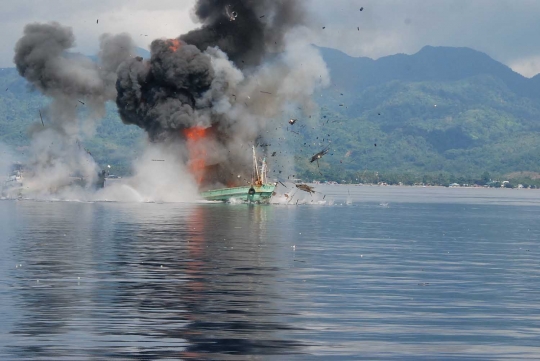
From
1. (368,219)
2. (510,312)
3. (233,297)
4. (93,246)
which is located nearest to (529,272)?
(510,312)

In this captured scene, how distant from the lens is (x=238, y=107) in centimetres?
17775

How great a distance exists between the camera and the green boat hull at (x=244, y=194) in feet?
561

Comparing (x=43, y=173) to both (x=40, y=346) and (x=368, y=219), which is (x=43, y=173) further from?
(x=40, y=346)

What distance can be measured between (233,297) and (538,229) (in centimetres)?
7337

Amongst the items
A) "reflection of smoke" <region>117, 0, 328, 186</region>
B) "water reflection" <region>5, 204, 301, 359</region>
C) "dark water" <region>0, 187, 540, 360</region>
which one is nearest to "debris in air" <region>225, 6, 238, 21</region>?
"reflection of smoke" <region>117, 0, 328, 186</region>

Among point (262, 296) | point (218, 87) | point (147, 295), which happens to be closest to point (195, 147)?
point (218, 87)

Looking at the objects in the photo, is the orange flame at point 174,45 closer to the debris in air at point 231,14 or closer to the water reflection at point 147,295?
the debris in air at point 231,14

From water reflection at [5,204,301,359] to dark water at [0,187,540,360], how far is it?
0.07 m

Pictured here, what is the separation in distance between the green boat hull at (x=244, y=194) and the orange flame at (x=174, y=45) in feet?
80.4

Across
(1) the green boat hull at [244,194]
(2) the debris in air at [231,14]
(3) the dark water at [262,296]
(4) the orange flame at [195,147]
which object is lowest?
(3) the dark water at [262,296]

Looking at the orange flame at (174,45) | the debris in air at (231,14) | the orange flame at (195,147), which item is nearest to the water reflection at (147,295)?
the orange flame at (195,147)

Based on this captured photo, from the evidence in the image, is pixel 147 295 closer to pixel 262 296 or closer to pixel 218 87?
pixel 262 296

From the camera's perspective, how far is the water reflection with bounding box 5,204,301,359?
1308 inches

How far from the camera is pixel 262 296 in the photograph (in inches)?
1794
